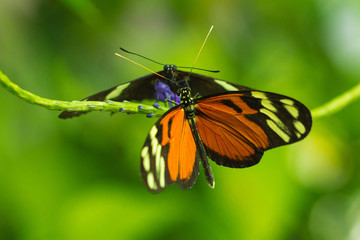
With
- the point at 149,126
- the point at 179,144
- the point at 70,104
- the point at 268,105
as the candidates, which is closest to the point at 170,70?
the point at 179,144

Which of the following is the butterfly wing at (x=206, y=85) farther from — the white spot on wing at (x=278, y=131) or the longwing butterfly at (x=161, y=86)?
the white spot on wing at (x=278, y=131)

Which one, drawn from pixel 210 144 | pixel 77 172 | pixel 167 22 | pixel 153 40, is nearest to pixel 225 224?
pixel 210 144

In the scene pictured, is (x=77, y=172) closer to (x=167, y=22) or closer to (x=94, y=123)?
(x=94, y=123)

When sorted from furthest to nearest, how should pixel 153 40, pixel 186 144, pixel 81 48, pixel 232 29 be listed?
pixel 232 29 < pixel 153 40 < pixel 81 48 < pixel 186 144

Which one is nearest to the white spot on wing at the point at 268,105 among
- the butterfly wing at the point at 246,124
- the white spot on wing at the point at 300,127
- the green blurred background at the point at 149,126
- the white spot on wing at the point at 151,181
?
the butterfly wing at the point at 246,124

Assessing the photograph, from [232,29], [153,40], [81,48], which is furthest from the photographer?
[232,29]

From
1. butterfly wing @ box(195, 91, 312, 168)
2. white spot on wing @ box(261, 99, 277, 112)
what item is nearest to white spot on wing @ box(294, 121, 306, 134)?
butterfly wing @ box(195, 91, 312, 168)

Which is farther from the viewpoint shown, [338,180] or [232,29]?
[232,29]

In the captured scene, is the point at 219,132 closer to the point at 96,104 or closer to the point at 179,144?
the point at 179,144
